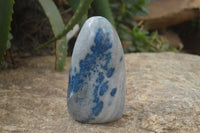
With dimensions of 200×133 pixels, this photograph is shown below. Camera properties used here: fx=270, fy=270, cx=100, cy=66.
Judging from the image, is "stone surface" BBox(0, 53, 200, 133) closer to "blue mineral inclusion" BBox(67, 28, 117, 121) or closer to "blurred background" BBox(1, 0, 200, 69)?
"blue mineral inclusion" BBox(67, 28, 117, 121)

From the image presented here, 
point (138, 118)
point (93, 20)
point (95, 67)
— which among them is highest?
point (93, 20)

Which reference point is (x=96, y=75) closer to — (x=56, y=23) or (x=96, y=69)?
(x=96, y=69)

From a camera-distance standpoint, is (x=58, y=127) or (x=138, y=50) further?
(x=138, y=50)

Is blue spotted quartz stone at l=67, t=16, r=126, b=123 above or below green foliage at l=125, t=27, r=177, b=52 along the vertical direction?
above

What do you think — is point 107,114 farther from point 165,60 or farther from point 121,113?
point 165,60

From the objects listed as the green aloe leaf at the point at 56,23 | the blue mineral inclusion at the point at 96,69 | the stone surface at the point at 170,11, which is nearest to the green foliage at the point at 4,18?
the green aloe leaf at the point at 56,23

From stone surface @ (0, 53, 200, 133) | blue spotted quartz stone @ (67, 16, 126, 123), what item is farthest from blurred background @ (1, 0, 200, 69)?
blue spotted quartz stone @ (67, 16, 126, 123)

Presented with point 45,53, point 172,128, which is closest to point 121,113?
point 172,128
